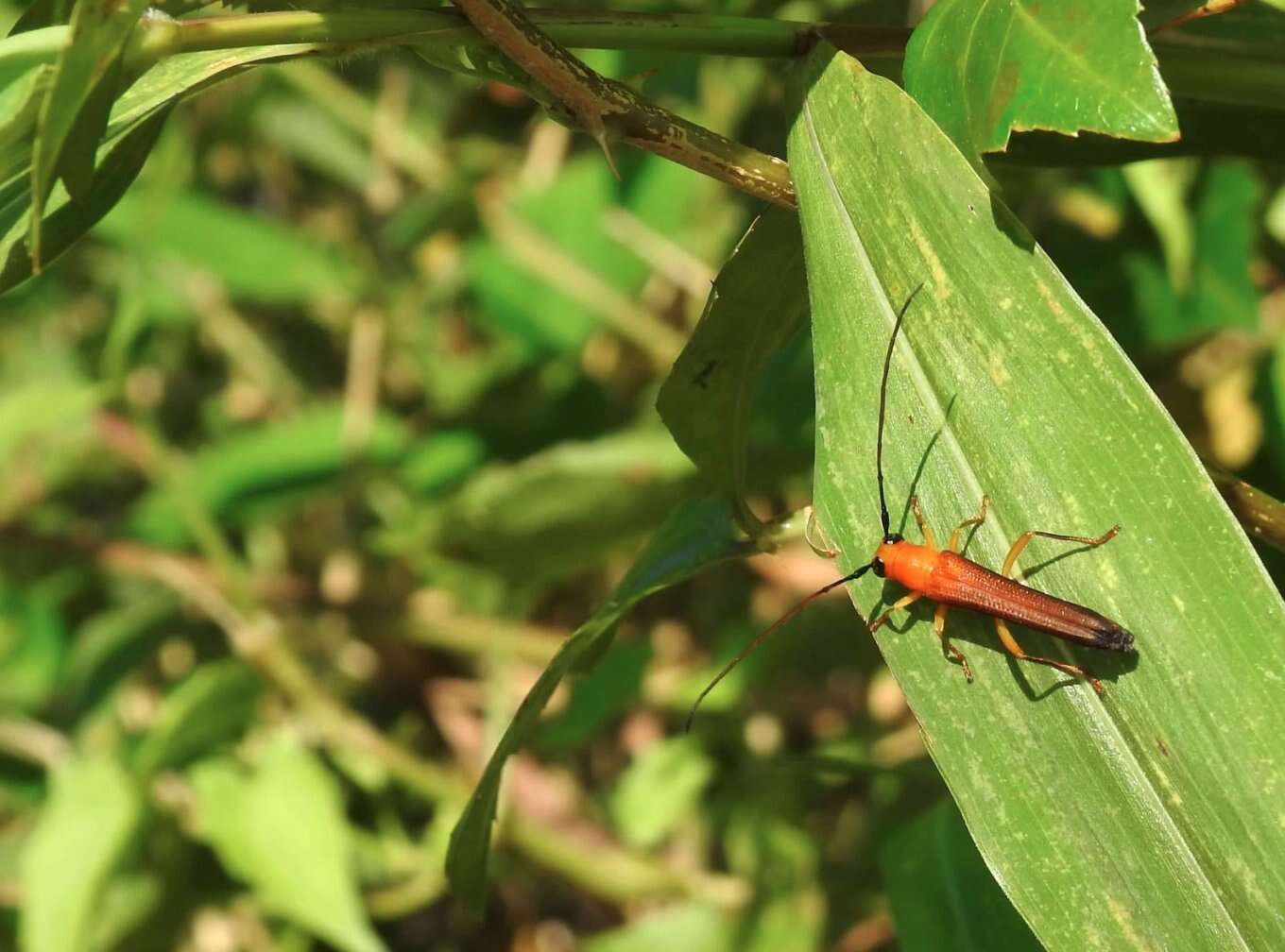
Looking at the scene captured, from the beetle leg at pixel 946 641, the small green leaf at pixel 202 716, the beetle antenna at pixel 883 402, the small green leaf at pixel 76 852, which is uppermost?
the beetle antenna at pixel 883 402

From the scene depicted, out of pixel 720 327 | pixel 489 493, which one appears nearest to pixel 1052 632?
pixel 720 327

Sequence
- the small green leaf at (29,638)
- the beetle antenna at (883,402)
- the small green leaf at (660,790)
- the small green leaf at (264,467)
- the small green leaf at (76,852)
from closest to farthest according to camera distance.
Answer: the beetle antenna at (883,402) → the small green leaf at (76,852) → the small green leaf at (660,790) → the small green leaf at (264,467) → the small green leaf at (29,638)

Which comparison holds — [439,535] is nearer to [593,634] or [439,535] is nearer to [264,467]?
[264,467]

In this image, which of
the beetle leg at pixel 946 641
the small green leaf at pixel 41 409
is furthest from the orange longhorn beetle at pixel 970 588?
the small green leaf at pixel 41 409

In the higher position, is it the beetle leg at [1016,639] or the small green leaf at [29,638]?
the beetle leg at [1016,639]

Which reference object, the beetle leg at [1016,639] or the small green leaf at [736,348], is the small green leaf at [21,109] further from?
the beetle leg at [1016,639]

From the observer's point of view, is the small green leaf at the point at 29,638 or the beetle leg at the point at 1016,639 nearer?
the beetle leg at the point at 1016,639

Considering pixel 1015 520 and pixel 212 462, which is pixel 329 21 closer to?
pixel 1015 520
